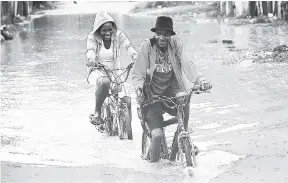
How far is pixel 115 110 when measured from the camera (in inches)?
352

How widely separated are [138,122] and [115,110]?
1.32 m

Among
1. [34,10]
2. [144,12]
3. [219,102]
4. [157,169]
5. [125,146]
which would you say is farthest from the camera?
[34,10]

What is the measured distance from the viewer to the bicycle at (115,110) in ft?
28.7

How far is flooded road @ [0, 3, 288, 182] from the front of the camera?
761 cm

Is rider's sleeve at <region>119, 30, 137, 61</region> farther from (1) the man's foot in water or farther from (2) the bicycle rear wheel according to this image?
(2) the bicycle rear wheel

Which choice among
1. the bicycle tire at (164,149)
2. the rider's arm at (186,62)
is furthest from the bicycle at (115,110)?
the rider's arm at (186,62)

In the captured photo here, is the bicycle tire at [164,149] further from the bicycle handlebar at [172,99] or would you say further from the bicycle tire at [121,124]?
the bicycle tire at [121,124]

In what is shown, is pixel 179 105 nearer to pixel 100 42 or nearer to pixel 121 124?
pixel 121 124

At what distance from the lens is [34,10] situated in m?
54.3

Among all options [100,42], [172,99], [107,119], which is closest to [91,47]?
[100,42]

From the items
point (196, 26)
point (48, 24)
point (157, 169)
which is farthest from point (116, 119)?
point (48, 24)

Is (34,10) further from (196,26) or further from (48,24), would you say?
(196,26)

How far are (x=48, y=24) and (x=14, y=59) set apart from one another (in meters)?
17.7

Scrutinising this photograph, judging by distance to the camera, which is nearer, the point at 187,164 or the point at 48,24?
the point at 187,164
